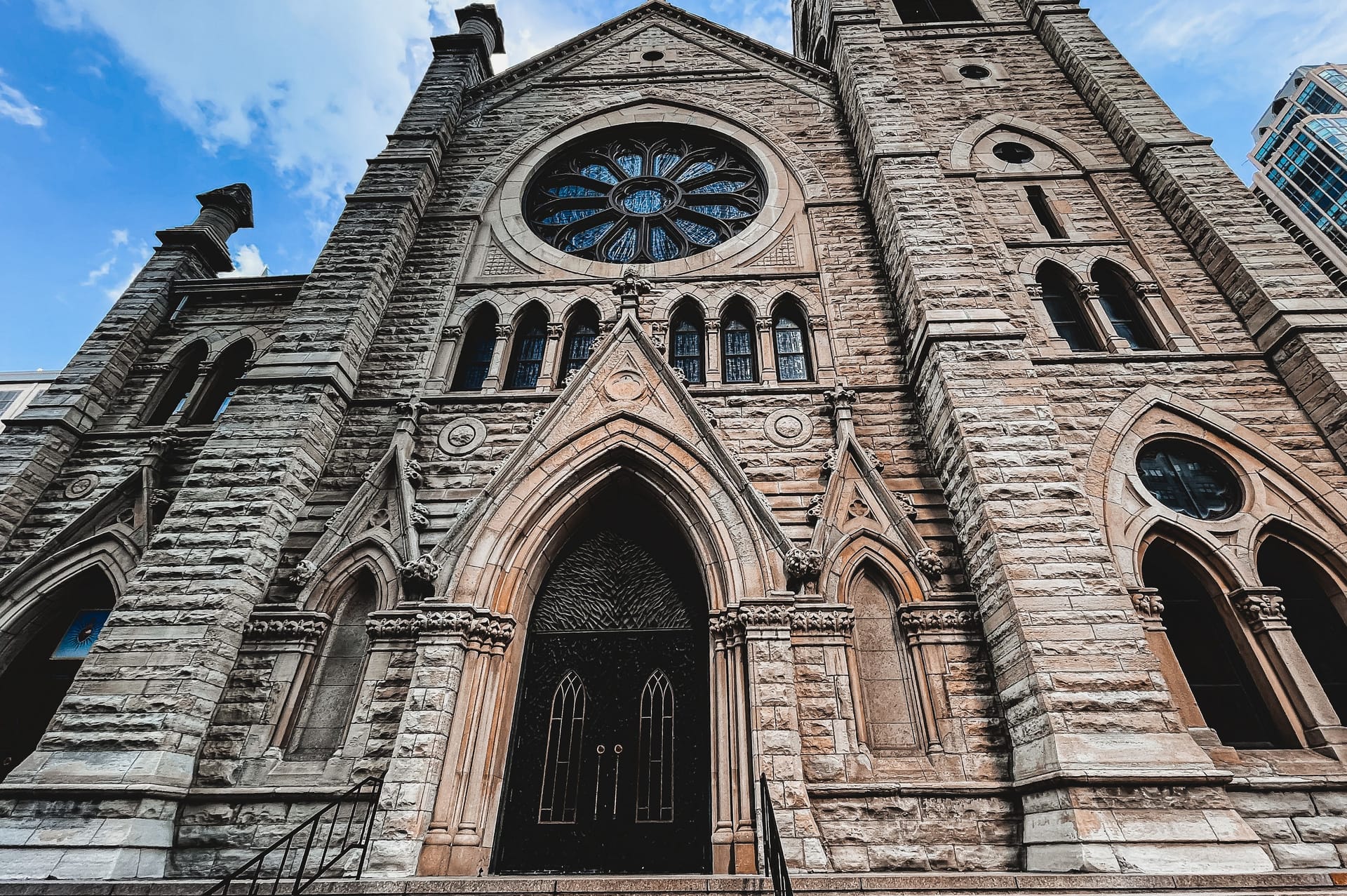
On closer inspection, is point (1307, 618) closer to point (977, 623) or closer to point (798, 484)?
point (977, 623)

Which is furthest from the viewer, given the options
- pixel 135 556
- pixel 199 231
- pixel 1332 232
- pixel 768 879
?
pixel 1332 232

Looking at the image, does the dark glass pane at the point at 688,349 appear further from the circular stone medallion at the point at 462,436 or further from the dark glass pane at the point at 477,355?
the circular stone medallion at the point at 462,436

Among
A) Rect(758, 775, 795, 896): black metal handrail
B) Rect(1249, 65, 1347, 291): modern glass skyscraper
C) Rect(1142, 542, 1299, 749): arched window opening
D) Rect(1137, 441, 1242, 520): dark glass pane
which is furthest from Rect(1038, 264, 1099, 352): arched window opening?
Rect(1249, 65, 1347, 291): modern glass skyscraper

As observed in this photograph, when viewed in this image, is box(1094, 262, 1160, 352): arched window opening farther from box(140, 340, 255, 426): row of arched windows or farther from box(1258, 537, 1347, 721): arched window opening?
box(140, 340, 255, 426): row of arched windows

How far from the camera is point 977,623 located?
670cm

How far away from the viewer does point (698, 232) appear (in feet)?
37.0

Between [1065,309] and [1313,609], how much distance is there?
15.6 ft

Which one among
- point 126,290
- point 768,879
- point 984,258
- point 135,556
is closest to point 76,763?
Answer: point 135,556

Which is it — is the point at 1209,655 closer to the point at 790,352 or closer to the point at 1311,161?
the point at 790,352

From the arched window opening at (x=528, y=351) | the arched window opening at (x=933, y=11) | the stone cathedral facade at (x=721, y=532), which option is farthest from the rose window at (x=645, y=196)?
the arched window opening at (x=933, y=11)

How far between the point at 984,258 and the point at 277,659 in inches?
419

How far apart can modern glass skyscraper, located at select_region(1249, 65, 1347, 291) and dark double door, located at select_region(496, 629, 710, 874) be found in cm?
6606

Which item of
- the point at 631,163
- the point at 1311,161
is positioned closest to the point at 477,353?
the point at 631,163

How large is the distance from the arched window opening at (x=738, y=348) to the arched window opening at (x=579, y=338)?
1891 millimetres
